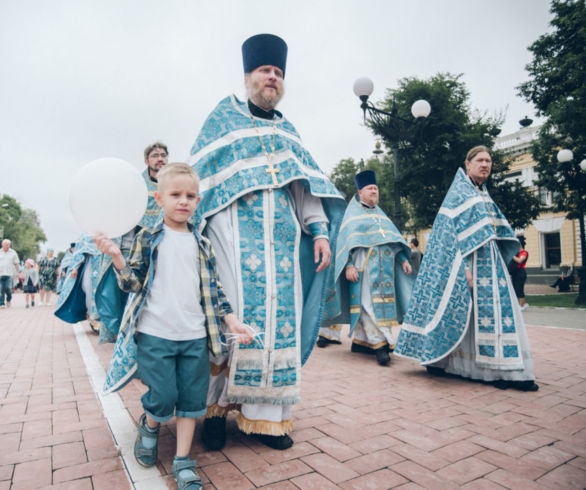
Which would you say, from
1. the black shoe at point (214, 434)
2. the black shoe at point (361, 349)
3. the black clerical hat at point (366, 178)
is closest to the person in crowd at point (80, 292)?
the black shoe at point (361, 349)

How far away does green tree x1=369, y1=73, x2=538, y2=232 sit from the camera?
66.5ft

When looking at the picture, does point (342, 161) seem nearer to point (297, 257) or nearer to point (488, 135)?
point (488, 135)

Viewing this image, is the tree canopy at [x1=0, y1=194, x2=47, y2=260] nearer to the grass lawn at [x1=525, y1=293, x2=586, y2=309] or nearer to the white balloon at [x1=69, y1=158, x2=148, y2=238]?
the grass lawn at [x1=525, y1=293, x2=586, y2=309]

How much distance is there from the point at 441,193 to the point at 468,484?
19946 mm

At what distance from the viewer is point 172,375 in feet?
7.21

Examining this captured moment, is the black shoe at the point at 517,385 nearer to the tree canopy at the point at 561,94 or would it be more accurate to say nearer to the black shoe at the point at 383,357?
the black shoe at the point at 383,357

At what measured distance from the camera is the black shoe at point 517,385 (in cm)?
390

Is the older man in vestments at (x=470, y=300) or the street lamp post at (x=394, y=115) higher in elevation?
the street lamp post at (x=394, y=115)

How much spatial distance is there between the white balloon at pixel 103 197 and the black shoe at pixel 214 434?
132 centimetres

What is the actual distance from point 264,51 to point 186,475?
2.61 meters

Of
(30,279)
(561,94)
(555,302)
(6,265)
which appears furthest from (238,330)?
(561,94)

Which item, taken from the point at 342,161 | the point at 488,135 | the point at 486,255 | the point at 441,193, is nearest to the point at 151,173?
the point at 486,255

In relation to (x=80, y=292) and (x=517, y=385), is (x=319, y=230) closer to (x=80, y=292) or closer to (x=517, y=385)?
(x=517, y=385)

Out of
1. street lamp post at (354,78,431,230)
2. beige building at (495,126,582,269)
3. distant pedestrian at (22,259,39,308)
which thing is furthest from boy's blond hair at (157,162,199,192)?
beige building at (495,126,582,269)
